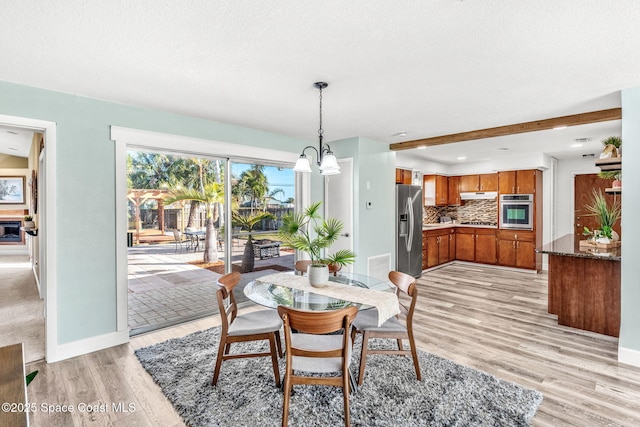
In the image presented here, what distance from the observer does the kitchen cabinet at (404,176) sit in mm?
6047

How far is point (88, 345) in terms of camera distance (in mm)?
2984

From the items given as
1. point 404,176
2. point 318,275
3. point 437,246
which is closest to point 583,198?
point 437,246

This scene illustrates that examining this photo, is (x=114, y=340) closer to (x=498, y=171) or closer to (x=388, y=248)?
(x=388, y=248)

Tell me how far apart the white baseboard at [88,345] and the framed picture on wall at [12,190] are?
797cm

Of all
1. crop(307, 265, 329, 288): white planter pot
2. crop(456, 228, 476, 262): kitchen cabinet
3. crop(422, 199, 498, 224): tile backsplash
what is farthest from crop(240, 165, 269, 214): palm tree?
crop(456, 228, 476, 262): kitchen cabinet

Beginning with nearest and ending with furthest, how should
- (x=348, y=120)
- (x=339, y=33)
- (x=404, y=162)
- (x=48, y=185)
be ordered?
(x=339, y=33) → (x=48, y=185) → (x=348, y=120) → (x=404, y=162)

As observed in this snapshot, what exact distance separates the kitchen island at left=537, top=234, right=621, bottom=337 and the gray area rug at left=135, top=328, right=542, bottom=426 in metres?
1.75

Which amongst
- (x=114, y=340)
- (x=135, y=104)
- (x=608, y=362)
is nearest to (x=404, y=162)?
(x=608, y=362)

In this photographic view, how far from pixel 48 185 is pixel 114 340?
1.56 meters

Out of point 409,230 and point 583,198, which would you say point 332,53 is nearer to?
point 409,230

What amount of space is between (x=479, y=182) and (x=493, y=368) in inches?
209

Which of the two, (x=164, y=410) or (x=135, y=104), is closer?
(x=164, y=410)

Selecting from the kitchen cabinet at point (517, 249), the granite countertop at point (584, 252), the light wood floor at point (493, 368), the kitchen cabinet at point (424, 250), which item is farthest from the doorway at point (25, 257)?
the kitchen cabinet at point (517, 249)

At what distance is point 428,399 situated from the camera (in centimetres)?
223
